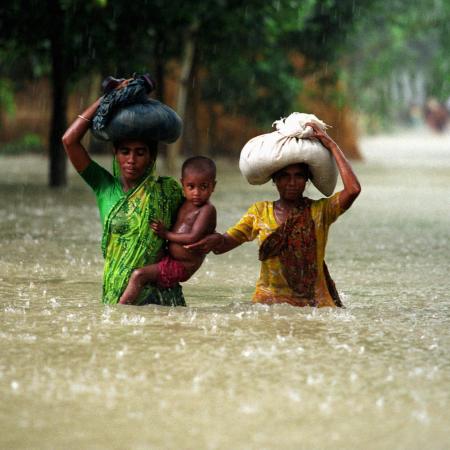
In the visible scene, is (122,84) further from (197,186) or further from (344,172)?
(344,172)

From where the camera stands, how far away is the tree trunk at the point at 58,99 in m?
16.0

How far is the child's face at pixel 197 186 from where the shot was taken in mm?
6016

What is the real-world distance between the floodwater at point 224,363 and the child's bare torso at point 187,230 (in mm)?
298

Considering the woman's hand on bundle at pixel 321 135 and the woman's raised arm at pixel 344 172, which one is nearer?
the woman's raised arm at pixel 344 172

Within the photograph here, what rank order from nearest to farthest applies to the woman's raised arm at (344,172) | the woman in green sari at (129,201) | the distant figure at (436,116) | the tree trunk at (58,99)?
the woman's raised arm at (344,172)
the woman in green sari at (129,201)
the tree trunk at (58,99)
the distant figure at (436,116)

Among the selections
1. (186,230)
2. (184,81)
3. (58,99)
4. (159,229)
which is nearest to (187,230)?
→ (186,230)

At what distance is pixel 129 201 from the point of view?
6.22 meters

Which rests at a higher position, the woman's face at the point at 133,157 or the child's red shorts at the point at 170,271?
the woman's face at the point at 133,157

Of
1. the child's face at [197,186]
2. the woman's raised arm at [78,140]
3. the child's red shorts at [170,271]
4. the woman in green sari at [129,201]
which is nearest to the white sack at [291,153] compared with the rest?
the child's face at [197,186]

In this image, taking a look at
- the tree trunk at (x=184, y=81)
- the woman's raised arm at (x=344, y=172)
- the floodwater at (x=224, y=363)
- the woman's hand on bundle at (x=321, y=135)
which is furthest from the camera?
the tree trunk at (x=184, y=81)

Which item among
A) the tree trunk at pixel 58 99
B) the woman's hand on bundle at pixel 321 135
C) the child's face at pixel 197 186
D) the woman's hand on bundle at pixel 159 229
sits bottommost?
the woman's hand on bundle at pixel 159 229

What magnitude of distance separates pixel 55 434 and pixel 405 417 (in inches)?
51.7

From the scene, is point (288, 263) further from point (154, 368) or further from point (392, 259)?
point (392, 259)

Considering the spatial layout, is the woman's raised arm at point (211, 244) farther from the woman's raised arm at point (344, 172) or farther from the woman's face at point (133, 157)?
the woman's raised arm at point (344, 172)
